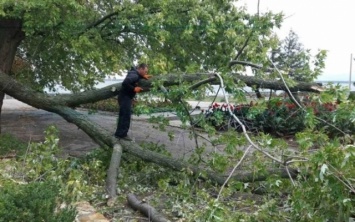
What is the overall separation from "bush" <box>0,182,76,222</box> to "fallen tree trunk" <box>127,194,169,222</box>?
1156mm

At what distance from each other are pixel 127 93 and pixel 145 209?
2378mm

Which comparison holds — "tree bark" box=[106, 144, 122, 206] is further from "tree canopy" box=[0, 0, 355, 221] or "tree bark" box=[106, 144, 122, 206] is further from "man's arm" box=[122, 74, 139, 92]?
"man's arm" box=[122, 74, 139, 92]

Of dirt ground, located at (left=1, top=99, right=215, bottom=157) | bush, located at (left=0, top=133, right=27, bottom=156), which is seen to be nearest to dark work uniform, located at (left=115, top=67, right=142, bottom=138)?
dirt ground, located at (left=1, top=99, right=215, bottom=157)

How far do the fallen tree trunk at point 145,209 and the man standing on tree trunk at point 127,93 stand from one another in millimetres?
1528

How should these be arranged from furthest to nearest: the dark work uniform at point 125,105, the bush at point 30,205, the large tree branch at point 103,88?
the dark work uniform at point 125,105, the large tree branch at point 103,88, the bush at point 30,205

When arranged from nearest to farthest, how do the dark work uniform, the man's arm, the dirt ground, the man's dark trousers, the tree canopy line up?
the tree canopy
the man's arm
the dark work uniform
the man's dark trousers
the dirt ground

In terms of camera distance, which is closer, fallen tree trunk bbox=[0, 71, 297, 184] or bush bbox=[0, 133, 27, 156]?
fallen tree trunk bbox=[0, 71, 297, 184]

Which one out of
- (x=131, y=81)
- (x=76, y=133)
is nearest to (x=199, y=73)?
(x=131, y=81)

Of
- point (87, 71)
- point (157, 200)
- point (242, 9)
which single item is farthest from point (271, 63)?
point (87, 71)

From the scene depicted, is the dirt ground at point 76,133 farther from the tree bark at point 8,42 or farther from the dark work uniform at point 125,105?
the tree bark at point 8,42

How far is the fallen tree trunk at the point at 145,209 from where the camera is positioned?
4.70 m

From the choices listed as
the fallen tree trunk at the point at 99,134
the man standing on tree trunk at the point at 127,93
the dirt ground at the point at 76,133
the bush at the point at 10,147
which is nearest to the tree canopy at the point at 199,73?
the fallen tree trunk at the point at 99,134

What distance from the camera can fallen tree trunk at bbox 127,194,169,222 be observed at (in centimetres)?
470

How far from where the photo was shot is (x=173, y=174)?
6.18 m
